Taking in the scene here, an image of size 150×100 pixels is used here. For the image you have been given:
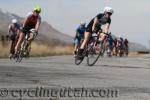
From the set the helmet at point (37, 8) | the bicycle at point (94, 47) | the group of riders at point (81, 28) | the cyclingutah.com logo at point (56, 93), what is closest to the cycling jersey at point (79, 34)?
the group of riders at point (81, 28)

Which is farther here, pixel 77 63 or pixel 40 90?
pixel 77 63

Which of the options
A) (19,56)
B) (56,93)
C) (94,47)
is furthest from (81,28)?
(56,93)

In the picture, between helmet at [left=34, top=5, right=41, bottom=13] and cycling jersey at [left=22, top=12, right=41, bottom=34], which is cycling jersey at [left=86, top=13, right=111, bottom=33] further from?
cycling jersey at [left=22, top=12, right=41, bottom=34]

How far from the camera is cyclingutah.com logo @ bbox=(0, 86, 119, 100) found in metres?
9.70

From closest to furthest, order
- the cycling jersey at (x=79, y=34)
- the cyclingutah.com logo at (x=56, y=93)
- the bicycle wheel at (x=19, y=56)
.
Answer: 1. the cyclingutah.com logo at (x=56, y=93)
2. the bicycle wheel at (x=19, y=56)
3. the cycling jersey at (x=79, y=34)

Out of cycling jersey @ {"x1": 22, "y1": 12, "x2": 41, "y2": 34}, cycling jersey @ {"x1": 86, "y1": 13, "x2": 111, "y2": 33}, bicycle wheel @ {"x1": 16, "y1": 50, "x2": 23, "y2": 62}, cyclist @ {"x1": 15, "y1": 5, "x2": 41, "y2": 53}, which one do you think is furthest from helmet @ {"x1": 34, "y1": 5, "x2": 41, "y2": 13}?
cycling jersey @ {"x1": 86, "y1": 13, "x2": 111, "y2": 33}

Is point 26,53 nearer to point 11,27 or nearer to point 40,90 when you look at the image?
point 11,27

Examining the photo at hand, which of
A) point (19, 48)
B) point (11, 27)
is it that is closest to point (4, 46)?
point (11, 27)

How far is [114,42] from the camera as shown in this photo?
49938mm

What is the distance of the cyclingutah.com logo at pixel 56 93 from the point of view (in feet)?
31.8

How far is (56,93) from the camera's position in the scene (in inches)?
401

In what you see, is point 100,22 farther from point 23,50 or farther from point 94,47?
point 23,50

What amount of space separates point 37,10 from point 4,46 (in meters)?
18.5

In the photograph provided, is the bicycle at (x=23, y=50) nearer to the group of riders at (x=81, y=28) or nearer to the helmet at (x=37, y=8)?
the group of riders at (x=81, y=28)
